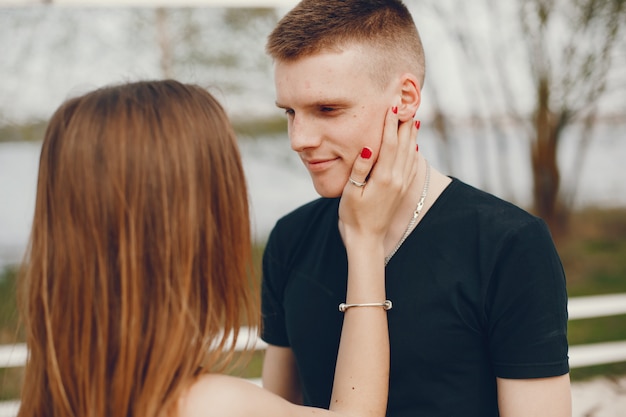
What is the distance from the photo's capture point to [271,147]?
764 cm

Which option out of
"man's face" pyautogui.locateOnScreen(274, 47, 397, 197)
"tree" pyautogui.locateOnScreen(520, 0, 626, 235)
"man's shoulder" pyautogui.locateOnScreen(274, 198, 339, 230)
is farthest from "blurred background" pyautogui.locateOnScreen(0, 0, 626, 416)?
"man's face" pyautogui.locateOnScreen(274, 47, 397, 197)

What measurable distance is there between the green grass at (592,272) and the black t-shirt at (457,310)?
147 inches

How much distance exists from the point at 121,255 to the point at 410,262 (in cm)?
84

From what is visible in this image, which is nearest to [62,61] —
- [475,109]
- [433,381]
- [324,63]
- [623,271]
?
[475,109]

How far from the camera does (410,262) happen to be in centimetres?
194

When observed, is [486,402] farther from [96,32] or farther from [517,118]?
[517,118]

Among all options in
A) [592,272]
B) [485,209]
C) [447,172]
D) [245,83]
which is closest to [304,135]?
[485,209]

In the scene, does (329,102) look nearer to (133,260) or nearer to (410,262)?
(410,262)

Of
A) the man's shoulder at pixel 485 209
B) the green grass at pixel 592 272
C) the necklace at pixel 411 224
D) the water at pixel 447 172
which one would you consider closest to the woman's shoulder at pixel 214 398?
the necklace at pixel 411 224

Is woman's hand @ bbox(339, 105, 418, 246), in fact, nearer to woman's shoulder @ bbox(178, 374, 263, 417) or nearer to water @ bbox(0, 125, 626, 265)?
woman's shoulder @ bbox(178, 374, 263, 417)

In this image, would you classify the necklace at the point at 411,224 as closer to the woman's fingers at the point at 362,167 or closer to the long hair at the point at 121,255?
the woman's fingers at the point at 362,167

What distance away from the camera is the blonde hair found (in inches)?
76.8

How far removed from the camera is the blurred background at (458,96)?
6504mm

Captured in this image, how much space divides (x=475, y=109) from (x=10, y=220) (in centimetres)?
524
